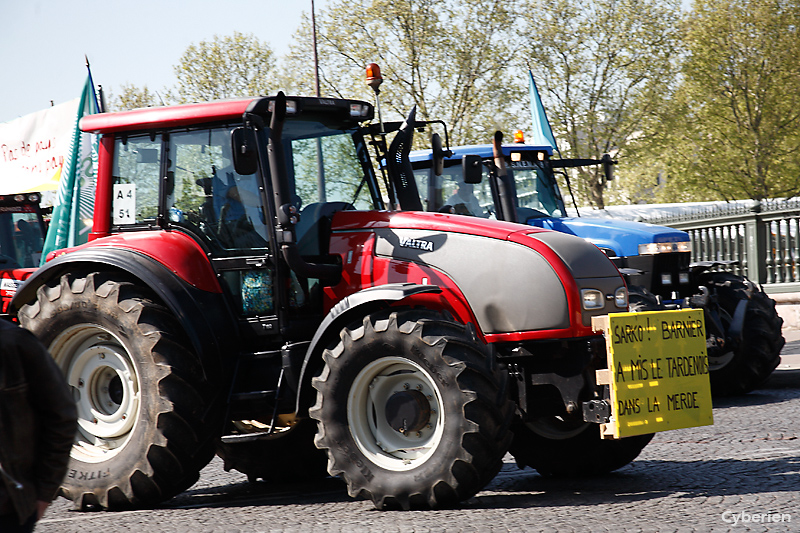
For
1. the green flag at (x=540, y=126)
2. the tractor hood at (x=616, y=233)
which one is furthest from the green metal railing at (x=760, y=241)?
the tractor hood at (x=616, y=233)

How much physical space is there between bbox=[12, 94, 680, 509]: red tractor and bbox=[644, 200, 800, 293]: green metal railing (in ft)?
39.4

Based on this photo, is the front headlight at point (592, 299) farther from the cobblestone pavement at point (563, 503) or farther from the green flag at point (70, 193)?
the green flag at point (70, 193)

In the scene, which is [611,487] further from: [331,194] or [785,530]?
[331,194]

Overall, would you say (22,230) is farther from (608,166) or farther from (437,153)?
(437,153)

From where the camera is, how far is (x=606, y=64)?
115 ft

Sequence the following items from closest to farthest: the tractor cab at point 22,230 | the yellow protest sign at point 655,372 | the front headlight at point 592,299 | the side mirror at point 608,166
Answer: the yellow protest sign at point 655,372
the front headlight at point 592,299
the side mirror at point 608,166
the tractor cab at point 22,230

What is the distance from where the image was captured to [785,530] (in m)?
4.81

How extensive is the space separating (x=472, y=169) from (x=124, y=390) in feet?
14.2

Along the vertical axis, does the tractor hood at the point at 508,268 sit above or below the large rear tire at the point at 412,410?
above

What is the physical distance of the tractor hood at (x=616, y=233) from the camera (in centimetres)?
1095

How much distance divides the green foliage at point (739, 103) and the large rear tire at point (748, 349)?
25.1 metres

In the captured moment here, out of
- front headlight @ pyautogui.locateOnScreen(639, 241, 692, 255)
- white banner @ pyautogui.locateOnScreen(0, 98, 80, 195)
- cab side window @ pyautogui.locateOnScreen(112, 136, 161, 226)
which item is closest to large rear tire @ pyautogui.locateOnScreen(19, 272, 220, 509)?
cab side window @ pyautogui.locateOnScreen(112, 136, 161, 226)

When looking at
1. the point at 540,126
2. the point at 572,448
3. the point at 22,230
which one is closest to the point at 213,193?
the point at 572,448

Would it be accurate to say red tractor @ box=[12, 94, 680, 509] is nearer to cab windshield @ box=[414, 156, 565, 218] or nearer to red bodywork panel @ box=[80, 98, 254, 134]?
red bodywork panel @ box=[80, 98, 254, 134]
